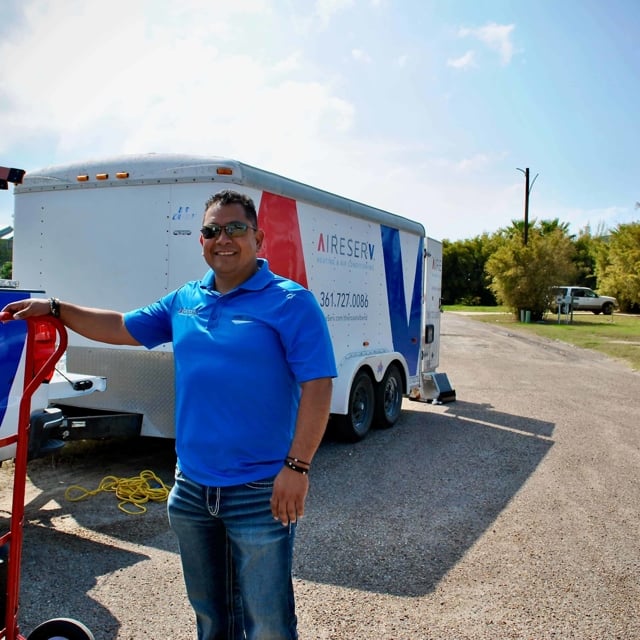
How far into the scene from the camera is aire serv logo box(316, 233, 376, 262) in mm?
7013

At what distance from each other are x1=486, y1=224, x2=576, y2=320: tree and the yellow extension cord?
94.9 ft

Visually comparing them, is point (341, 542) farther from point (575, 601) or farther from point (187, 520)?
point (187, 520)

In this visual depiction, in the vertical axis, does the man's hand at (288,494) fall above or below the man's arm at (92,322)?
below

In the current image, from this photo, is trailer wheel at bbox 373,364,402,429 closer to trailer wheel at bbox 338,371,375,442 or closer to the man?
trailer wheel at bbox 338,371,375,442

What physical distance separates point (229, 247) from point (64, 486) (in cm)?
405

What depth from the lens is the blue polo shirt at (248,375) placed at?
7.30ft

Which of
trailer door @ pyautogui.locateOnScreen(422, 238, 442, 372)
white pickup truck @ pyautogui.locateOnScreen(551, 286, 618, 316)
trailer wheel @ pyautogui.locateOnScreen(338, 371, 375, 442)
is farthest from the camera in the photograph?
white pickup truck @ pyautogui.locateOnScreen(551, 286, 618, 316)

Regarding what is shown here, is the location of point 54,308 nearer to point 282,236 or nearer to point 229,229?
point 229,229

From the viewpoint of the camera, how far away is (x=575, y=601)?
3.83m

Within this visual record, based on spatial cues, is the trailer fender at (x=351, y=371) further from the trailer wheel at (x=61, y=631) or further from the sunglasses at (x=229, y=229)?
the sunglasses at (x=229, y=229)

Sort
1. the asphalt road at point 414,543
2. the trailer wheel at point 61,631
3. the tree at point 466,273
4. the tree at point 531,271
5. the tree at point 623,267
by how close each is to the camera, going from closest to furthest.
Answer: the trailer wheel at point 61,631 < the asphalt road at point 414,543 < the tree at point 531,271 < the tree at point 623,267 < the tree at point 466,273

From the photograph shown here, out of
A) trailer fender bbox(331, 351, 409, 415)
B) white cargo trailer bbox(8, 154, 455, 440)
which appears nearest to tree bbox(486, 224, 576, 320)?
trailer fender bbox(331, 351, 409, 415)

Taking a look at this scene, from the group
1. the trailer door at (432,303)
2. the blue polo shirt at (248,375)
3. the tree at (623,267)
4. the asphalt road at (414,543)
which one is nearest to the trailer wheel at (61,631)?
the asphalt road at (414,543)

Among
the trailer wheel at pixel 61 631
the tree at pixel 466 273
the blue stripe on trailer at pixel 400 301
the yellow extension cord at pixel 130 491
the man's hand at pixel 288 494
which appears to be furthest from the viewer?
the tree at pixel 466 273
